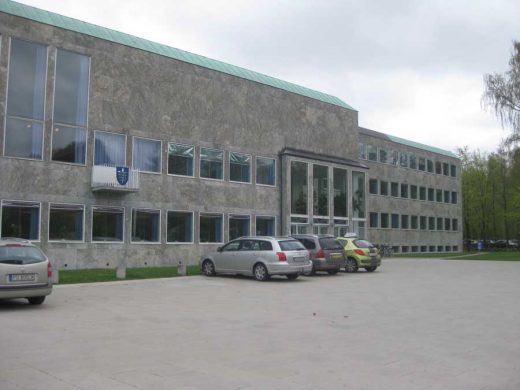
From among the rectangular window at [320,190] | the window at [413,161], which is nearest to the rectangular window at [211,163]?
the rectangular window at [320,190]

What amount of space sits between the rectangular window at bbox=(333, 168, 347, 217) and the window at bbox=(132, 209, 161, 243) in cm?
1419

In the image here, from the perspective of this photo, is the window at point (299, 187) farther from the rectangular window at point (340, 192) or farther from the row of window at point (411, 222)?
the row of window at point (411, 222)

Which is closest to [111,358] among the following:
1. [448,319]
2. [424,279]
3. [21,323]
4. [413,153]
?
[21,323]

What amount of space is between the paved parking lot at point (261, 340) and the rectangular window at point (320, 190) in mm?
20568

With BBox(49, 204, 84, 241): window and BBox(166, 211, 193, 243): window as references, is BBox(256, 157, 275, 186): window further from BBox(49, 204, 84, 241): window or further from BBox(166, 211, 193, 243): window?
BBox(49, 204, 84, 241): window

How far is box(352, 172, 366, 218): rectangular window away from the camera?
4075 centimetres

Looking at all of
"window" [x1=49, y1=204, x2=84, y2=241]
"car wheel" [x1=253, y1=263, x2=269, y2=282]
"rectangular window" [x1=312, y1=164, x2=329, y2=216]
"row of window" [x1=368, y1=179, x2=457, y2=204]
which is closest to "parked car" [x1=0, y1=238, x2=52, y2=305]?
"car wheel" [x1=253, y1=263, x2=269, y2=282]

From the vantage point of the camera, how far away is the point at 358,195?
135 feet

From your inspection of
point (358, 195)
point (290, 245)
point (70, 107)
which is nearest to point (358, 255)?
point (290, 245)

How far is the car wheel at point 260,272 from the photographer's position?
69.4 feet

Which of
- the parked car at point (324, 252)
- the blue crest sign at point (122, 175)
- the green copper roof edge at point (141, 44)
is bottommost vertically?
the parked car at point (324, 252)

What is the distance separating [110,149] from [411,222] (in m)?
39.2

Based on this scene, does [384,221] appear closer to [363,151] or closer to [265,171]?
[363,151]

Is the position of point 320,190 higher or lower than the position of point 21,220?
higher
